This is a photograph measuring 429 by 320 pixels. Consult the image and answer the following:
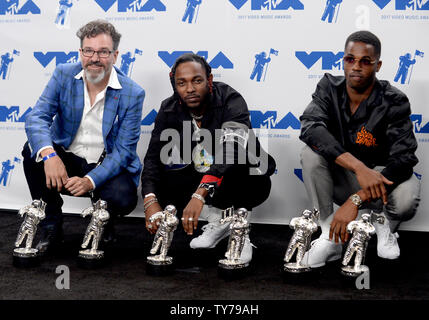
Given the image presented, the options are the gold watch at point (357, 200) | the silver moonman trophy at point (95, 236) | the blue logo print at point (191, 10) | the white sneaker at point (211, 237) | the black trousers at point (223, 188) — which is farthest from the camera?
the blue logo print at point (191, 10)

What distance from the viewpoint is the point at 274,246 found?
255cm

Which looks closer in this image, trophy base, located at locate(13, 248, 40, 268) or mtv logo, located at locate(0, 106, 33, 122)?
trophy base, located at locate(13, 248, 40, 268)

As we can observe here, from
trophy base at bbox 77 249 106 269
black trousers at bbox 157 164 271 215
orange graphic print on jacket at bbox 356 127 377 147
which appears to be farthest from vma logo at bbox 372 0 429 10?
trophy base at bbox 77 249 106 269

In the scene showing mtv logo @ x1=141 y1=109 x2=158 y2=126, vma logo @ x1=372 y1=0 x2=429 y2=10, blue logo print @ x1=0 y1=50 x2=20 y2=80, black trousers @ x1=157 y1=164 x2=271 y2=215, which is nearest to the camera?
black trousers @ x1=157 y1=164 x2=271 y2=215

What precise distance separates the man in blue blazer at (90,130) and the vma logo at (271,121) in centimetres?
83

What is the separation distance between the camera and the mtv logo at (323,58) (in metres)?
2.90

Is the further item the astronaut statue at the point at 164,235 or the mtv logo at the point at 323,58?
the mtv logo at the point at 323,58

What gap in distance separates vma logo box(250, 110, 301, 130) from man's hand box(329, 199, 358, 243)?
111 centimetres

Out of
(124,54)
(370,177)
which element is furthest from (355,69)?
(124,54)

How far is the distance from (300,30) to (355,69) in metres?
0.83

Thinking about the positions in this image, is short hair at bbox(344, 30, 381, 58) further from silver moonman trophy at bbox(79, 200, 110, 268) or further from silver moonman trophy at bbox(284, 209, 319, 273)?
silver moonman trophy at bbox(79, 200, 110, 268)

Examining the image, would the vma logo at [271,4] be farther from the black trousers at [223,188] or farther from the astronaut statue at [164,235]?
the astronaut statue at [164,235]

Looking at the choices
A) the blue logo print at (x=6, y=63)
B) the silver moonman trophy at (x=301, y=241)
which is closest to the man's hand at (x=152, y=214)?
the silver moonman trophy at (x=301, y=241)

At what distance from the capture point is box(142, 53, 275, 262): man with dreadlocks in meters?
2.26
